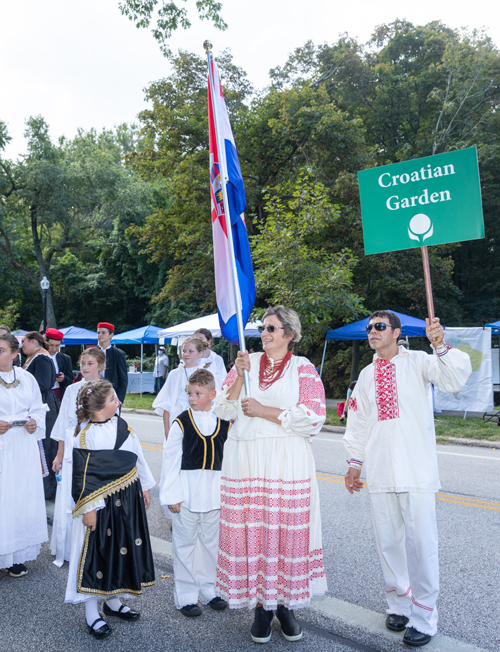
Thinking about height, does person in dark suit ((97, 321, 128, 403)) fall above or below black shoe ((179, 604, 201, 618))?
above

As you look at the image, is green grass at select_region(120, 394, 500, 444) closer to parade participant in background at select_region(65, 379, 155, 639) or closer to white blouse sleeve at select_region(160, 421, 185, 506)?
white blouse sleeve at select_region(160, 421, 185, 506)

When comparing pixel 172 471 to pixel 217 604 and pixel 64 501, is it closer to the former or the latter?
pixel 217 604

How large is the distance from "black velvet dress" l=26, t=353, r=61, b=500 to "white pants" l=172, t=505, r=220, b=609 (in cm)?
288

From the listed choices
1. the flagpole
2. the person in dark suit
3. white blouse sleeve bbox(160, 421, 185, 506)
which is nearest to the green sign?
the flagpole

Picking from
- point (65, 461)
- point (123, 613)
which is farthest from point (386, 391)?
point (65, 461)

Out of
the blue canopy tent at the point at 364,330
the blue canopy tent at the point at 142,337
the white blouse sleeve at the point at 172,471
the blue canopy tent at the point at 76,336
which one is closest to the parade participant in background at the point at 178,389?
the white blouse sleeve at the point at 172,471

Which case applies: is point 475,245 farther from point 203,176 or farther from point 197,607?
point 197,607

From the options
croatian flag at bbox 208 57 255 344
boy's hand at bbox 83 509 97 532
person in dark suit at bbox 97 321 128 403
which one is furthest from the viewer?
person in dark suit at bbox 97 321 128 403

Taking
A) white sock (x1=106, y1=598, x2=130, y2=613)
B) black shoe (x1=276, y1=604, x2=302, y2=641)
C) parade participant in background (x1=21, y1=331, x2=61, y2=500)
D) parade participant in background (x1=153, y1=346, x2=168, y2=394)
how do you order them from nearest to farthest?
black shoe (x1=276, y1=604, x2=302, y2=641) → white sock (x1=106, y1=598, x2=130, y2=613) → parade participant in background (x1=21, y1=331, x2=61, y2=500) → parade participant in background (x1=153, y1=346, x2=168, y2=394)

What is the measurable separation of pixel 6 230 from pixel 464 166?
3461cm

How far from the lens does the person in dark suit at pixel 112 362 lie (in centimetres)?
683

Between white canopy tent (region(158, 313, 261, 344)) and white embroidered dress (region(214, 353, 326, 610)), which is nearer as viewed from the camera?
white embroidered dress (region(214, 353, 326, 610))

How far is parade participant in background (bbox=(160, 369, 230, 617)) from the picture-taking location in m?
3.66

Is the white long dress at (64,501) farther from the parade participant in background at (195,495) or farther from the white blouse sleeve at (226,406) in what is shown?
the white blouse sleeve at (226,406)
